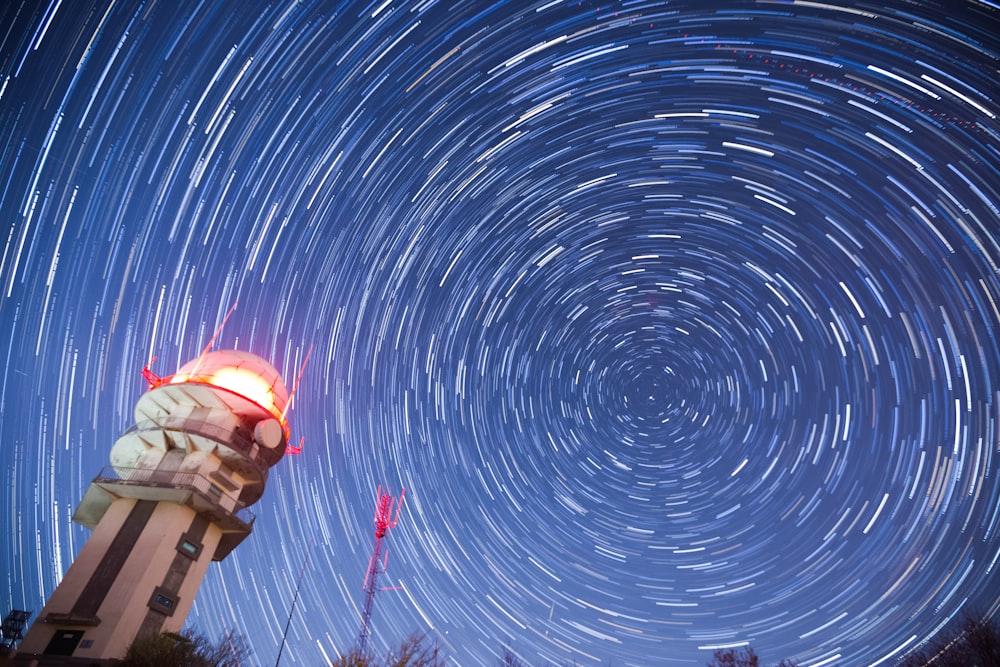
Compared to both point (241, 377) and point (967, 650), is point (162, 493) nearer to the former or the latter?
point (241, 377)

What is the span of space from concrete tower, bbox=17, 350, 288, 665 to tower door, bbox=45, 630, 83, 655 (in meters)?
0.03

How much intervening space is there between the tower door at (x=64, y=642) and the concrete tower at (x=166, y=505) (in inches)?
1.3

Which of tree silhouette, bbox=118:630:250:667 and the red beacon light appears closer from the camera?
tree silhouette, bbox=118:630:250:667

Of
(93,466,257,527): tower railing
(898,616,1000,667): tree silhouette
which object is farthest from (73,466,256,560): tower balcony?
(898,616,1000,667): tree silhouette

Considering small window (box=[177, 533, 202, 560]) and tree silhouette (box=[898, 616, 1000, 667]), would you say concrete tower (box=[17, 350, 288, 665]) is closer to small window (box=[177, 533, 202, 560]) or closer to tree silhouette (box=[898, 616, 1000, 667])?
small window (box=[177, 533, 202, 560])

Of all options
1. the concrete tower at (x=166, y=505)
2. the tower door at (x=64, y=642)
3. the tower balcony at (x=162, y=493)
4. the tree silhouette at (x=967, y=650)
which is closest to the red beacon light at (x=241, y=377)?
the concrete tower at (x=166, y=505)

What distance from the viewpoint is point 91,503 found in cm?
2216

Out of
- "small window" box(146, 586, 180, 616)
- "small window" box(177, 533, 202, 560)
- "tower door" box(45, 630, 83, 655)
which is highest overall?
"small window" box(177, 533, 202, 560)

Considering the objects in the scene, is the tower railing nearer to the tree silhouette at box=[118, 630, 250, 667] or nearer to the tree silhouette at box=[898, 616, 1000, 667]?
the tree silhouette at box=[118, 630, 250, 667]

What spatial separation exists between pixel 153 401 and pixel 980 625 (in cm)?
4104

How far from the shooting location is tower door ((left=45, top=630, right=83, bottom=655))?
56.2ft

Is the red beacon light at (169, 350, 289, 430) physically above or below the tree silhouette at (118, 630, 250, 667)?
above

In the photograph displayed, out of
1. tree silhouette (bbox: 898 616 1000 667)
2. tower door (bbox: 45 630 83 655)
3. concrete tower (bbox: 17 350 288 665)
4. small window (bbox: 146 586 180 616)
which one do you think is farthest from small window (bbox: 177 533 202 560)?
tree silhouette (bbox: 898 616 1000 667)

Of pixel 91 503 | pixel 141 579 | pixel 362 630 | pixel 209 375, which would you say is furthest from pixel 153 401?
pixel 362 630
